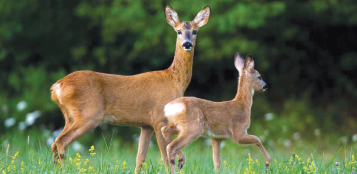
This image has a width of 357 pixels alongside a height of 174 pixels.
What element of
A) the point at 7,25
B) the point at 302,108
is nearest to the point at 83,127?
the point at 7,25

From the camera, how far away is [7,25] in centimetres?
1234

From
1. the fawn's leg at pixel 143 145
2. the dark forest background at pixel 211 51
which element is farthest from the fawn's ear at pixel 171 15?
the dark forest background at pixel 211 51

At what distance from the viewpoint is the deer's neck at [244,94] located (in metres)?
6.16

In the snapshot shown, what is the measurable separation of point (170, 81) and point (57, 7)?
7.30 meters

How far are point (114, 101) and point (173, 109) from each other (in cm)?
82

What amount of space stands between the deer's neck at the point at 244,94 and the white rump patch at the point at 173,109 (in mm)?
869

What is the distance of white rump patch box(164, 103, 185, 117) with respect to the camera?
217 inches

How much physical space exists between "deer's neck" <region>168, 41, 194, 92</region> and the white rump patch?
84 centimetres

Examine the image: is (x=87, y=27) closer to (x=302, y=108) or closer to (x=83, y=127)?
(x=302, y=108)

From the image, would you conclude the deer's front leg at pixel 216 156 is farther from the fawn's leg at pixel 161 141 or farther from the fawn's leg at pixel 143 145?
the fawn's leg at pixel 143 145

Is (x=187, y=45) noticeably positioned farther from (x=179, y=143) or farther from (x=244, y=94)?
(x=179, y=143)

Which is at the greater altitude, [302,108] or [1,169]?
[302,108]

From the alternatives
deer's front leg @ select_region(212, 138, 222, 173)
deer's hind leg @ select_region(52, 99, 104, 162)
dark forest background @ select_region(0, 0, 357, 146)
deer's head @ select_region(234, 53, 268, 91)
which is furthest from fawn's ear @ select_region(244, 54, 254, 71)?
dark forest background @ select_region(0, 0, 357, 146)

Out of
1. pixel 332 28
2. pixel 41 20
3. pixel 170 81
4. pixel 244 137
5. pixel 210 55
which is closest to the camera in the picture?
pixel 244 137
